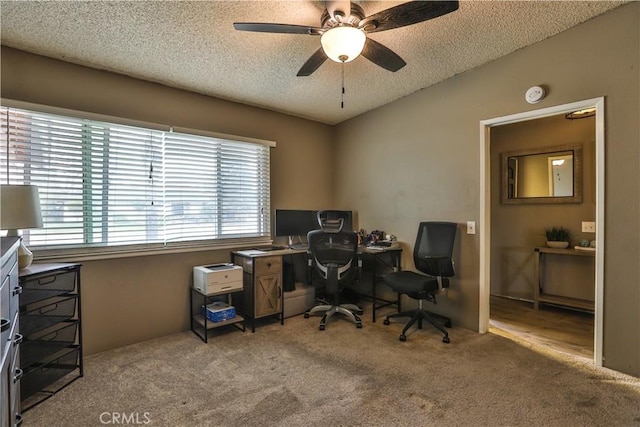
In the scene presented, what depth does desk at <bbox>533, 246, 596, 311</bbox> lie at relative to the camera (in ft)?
11.4

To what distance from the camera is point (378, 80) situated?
3268 millimetres

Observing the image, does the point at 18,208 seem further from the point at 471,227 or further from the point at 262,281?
the point at 471,227

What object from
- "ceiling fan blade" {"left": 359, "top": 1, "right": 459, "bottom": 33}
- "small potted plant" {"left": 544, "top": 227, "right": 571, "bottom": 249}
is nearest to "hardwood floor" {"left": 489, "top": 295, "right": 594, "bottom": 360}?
"small potted plant" {"left": 544, "top": 227, "right": 571, "bottom": 249}

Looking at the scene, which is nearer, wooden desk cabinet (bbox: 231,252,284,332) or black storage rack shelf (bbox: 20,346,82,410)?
black storage rack shelf (bbox: 20,346,82,410)

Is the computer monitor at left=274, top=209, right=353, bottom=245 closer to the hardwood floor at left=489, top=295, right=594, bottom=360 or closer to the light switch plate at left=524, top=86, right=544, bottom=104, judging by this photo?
the hardwood floor at left=489, top=295, right=594, bottom=360

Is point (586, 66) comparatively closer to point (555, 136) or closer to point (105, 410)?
point (555, 136)

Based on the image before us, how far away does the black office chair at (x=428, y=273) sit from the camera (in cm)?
294

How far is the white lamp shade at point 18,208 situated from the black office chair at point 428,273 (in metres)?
2.83

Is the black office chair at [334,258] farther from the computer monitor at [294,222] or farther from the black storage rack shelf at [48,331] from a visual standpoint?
the black storage rack shelf at [48,331]

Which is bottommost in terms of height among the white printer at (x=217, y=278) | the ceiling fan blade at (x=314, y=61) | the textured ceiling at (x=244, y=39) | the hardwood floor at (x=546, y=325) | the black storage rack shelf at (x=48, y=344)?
the hardwood floor at (x=546, y=325)

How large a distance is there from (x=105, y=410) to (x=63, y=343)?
0.70m

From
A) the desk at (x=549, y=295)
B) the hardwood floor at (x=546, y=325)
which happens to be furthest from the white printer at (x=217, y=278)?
the desk at (x=549, y=295)

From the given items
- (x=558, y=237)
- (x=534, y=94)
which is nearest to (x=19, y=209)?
(x=534, y=94)

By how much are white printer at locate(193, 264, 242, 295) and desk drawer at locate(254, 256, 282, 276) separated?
0.18 metres
